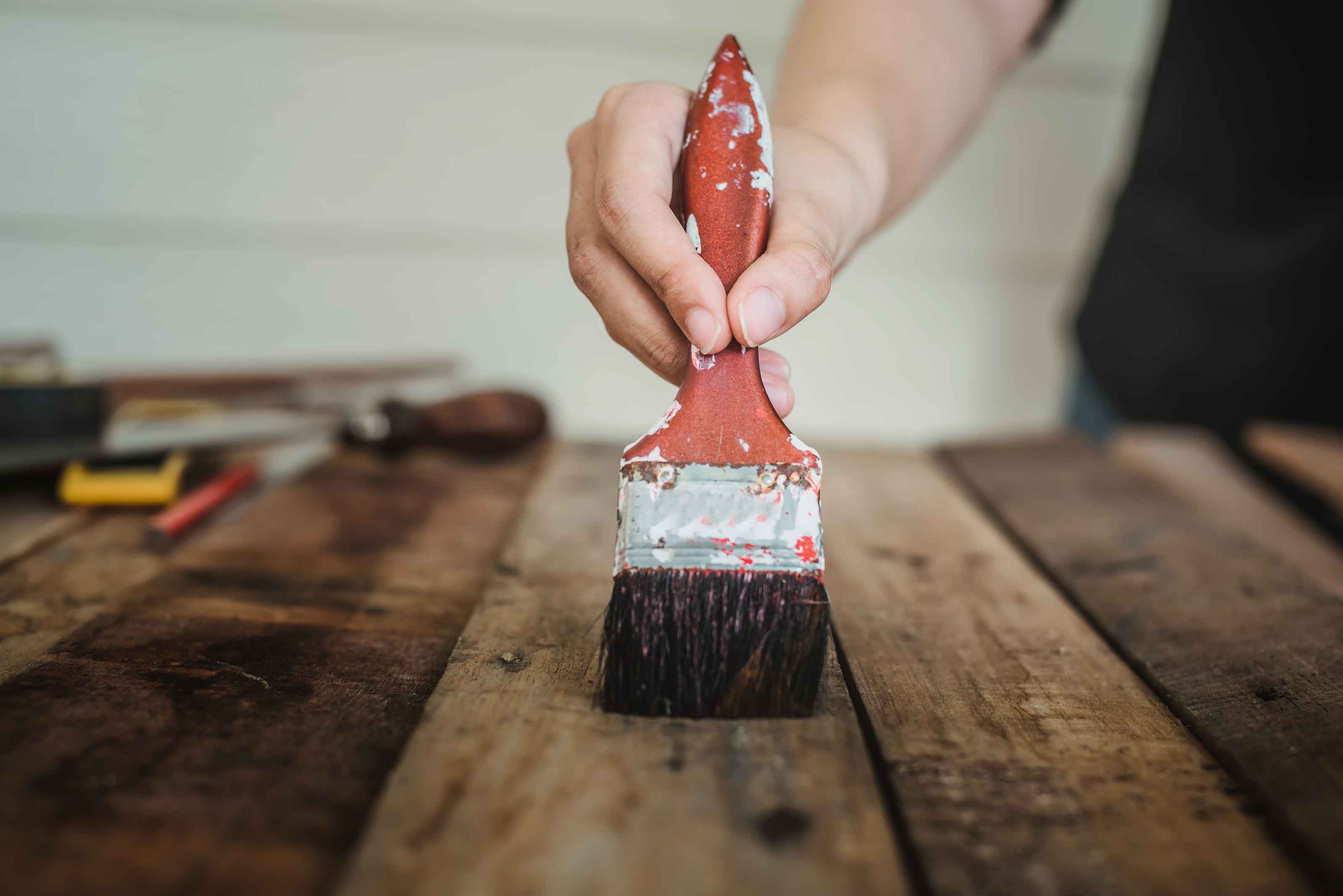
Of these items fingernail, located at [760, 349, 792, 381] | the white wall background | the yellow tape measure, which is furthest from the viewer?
the white wall background

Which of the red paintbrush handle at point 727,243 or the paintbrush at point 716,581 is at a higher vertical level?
the red paintbrush handle at point 727,243

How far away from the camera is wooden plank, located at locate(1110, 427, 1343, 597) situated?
1.13m

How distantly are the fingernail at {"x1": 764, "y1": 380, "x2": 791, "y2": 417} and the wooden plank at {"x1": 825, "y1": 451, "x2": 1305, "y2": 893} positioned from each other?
20cm

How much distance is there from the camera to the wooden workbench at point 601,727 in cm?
47

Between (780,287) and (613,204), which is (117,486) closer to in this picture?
(613,204)

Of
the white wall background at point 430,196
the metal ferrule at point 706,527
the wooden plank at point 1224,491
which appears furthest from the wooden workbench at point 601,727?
the white wall background at point 430,196

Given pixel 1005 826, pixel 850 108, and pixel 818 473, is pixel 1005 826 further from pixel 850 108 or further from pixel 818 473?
pixel 850 108

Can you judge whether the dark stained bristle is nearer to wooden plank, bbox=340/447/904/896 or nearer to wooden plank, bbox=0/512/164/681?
wooden plank, bbox=340/447/904/896

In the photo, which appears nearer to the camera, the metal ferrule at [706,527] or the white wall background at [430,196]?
the metal ferrule at [706,527]

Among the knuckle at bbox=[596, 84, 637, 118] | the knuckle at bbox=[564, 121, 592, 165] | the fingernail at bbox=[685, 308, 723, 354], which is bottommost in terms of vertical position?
the fingernail at bbox=[685, 308, 723, 354]

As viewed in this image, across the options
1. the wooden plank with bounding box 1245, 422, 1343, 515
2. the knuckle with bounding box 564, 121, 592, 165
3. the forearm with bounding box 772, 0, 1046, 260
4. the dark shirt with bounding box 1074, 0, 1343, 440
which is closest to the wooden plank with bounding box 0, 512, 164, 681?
the knuckle with bounding box 564, 121, 592, 165

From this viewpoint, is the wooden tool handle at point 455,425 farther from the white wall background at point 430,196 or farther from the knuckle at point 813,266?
the white wall background at point 430,196

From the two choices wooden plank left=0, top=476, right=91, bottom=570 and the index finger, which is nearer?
the index finger

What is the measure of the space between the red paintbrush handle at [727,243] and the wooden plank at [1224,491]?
2.30 feet
